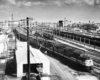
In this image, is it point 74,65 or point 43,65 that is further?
point 74,65

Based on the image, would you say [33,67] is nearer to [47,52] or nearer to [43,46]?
[47,52]

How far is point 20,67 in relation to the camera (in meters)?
10.7

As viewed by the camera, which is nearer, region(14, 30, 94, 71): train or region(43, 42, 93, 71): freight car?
region(43, 42, 93, 71): freight car

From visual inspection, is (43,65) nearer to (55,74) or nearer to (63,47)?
(55,74)

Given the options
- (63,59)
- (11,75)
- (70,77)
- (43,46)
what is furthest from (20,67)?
(43,46)

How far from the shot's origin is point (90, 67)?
14234 millimetres

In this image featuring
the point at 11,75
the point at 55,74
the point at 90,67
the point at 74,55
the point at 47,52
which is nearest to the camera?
the point at 11,75

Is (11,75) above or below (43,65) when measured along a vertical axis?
below

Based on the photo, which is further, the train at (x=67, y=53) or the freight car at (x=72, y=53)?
the train at (x=67, y=53)

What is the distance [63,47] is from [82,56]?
14.3ft

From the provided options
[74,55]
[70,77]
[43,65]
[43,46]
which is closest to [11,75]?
[43,65]

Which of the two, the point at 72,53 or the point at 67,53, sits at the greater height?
the point at 72,53

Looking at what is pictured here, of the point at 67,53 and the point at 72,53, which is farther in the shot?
the point at 67,53

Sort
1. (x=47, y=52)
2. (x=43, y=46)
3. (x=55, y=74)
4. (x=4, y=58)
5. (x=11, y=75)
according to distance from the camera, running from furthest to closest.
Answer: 1. (x=43, y=46)
2. (x=47, y=52)
3. (x=4, y=58)
4. (x=55, y=74)
5. (x=11, y=75)
